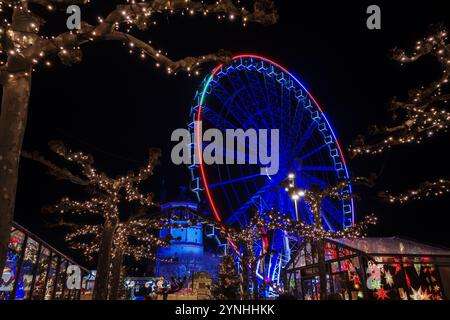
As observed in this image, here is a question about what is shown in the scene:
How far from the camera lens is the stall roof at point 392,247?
12.3 m

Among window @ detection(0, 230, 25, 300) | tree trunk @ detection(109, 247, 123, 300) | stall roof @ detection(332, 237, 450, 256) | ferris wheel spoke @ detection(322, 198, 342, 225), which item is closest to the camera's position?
tree trunk @ detection(109, 247, 123, 300)

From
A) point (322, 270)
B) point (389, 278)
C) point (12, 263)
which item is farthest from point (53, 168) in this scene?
point (389, 278)

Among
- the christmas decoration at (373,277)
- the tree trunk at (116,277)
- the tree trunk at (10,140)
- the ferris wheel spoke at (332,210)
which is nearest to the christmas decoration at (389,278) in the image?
the christmas decoration at (373,277)

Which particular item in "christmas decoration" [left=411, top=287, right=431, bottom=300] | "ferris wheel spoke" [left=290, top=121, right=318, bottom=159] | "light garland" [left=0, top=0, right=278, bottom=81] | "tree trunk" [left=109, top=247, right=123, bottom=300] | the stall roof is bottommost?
"christmas decoration" [left=411, top=287, right=431, bottom=300]

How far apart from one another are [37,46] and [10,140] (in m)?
1.01

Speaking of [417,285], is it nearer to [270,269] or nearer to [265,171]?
[270,269]

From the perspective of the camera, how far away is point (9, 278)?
37.3 feet

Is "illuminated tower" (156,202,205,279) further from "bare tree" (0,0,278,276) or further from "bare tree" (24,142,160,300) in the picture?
"bare tree" (0,0,278,276)

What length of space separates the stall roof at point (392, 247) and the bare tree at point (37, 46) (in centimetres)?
Result: 1058

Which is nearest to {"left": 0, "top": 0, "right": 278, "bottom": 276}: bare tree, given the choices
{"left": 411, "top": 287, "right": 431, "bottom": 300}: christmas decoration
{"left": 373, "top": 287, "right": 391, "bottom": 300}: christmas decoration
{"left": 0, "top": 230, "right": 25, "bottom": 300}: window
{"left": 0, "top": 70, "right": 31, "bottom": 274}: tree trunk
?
{"left": 0, "top": 70, "right": 31, "bottom": 274}: tree trunk

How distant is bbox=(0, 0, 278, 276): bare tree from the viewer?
2930 mm

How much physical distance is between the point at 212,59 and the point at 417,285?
12.1 meters

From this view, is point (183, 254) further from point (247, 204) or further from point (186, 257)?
point (247, 204)

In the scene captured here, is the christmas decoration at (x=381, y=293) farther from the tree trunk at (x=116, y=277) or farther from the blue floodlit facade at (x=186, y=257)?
the blue floodlit facade at (x=186, y=257)
